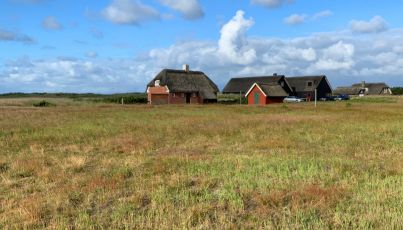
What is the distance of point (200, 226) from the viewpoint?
19.5ft

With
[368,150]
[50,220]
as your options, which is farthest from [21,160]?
[368,150]

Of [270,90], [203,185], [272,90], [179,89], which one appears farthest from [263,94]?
[203,185]

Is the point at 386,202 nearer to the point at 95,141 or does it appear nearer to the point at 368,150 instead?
the point at 368,150

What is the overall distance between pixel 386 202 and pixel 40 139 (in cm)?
1364

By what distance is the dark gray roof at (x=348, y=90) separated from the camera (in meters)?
124

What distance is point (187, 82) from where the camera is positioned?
6950cm

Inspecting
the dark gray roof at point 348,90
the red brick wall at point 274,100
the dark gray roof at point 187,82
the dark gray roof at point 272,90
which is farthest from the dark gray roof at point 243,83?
the dark gray roof at point 348,90

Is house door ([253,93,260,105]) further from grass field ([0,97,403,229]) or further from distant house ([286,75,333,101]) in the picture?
grass field ([0,97,403,229])

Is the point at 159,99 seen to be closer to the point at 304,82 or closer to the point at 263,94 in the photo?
the point at 263,94

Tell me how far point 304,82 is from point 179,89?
107ft

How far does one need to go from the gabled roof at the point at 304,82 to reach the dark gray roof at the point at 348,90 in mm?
38814

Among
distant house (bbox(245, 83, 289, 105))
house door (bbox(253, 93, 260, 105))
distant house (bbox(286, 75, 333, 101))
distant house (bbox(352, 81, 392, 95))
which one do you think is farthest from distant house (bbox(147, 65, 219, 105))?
distant house (bbox(352, 81, 392, 95))

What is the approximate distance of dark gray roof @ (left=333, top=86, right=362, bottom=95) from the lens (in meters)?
124

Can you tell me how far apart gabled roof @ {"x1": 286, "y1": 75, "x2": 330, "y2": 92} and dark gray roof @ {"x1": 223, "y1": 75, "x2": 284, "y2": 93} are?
8.01m
